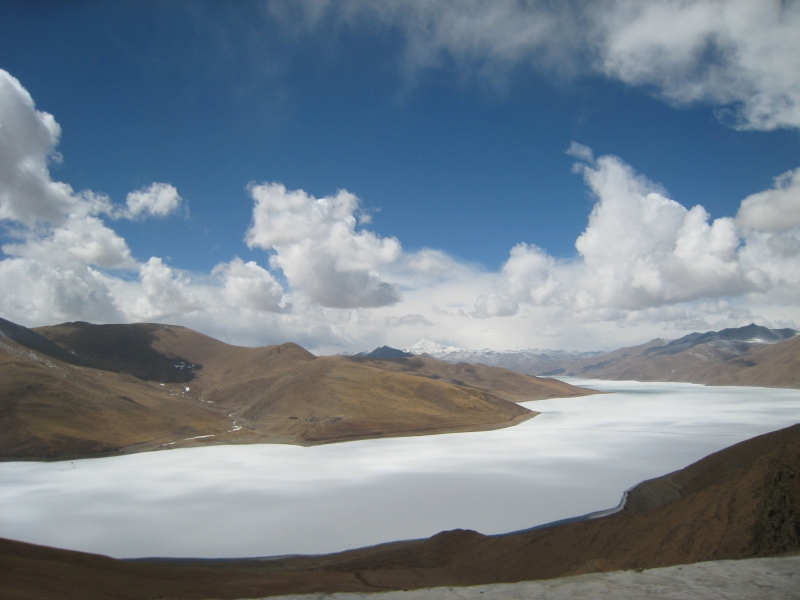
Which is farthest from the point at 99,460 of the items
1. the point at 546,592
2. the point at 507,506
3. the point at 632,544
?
the point at 546,592

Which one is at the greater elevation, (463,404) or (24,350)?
(24,350)

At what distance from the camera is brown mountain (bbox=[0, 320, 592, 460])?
230 ft

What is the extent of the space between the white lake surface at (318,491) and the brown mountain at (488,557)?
12.5 feet

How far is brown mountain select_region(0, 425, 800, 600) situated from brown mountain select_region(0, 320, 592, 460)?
52989 mm

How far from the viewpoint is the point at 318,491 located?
41531 millimetres

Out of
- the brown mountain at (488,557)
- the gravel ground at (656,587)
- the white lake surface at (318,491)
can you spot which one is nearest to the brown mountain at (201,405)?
the white lake surface at (318,491)

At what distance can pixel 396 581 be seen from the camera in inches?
827

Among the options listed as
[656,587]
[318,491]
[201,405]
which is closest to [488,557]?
[656,587]

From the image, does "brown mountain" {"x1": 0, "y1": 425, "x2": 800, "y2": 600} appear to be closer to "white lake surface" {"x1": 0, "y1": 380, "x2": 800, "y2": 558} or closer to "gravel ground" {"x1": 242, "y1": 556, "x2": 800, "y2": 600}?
"white lake surface" {"x1": 0, "y1": 380, "x2": 800, "y2": 558}

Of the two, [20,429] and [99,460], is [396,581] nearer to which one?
[99,460]

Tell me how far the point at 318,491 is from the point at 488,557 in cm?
2158

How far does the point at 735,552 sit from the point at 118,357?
190 metres

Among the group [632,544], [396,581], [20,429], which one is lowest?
[396,581]

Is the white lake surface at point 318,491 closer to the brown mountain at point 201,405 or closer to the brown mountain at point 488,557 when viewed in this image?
the brown mountain at point 488,557
